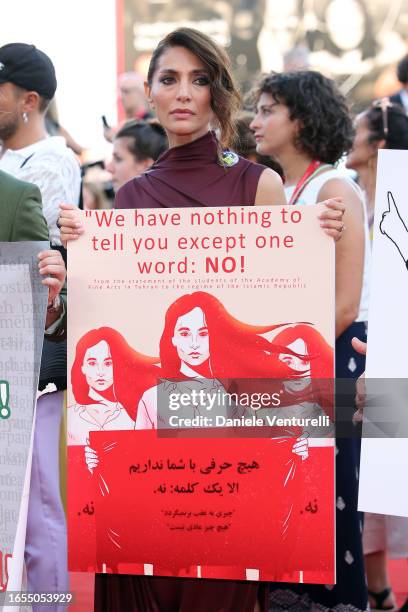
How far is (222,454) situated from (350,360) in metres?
1.03

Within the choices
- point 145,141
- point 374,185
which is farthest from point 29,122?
point 374,185

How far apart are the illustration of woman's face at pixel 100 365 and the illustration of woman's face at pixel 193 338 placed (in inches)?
6.0

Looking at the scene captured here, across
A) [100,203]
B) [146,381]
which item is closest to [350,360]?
[146,381]

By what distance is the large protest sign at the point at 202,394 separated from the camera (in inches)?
81.8

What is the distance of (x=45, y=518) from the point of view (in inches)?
109

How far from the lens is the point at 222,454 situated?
2.11 m

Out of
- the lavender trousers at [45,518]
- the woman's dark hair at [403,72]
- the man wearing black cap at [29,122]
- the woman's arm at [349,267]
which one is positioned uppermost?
the woman's dark hair at [403,72]

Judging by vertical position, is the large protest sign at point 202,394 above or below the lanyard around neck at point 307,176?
below

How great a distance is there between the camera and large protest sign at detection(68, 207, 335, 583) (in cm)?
208

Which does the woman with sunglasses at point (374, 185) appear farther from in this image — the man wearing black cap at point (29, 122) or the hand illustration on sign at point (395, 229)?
the hand illustration on sign at point (395, 229)

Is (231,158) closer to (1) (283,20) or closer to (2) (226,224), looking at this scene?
(2) (226,224)

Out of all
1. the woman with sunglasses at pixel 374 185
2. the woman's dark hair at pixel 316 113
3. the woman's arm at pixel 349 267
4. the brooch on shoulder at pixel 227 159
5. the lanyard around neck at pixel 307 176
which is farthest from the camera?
the woman with sunglasses at pixel 374 185

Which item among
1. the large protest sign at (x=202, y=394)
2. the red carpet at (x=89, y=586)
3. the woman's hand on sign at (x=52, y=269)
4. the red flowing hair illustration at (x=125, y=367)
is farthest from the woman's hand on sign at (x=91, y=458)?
the red carpet at (x=89, y=586)

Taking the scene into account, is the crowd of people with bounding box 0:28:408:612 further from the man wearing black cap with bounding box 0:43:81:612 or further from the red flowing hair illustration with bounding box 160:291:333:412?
the red flowing hair illustration with bounding box 160:291:333:412
